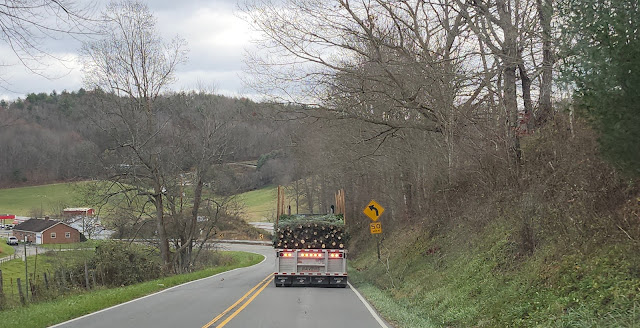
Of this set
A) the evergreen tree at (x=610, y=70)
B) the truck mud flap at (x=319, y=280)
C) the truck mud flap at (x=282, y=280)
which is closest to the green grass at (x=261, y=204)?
the truck mud flap at (x=319, y=280)

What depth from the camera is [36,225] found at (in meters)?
76.7

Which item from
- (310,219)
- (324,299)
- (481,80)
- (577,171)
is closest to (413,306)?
(324,299)

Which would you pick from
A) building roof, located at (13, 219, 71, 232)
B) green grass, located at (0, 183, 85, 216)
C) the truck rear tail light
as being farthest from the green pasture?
the truck rear tail light

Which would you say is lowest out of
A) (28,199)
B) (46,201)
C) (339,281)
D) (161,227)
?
(339,281)

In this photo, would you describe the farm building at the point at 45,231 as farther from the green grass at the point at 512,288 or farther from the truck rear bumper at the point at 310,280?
the green grass at the point at 512,288

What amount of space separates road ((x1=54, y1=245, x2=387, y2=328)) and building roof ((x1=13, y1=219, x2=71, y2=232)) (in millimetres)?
65060

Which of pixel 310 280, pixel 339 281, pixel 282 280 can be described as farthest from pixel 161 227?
pixel 339 281

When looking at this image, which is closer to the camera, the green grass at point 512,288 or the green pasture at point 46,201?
the green grass at point 512,288

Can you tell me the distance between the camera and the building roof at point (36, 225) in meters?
75.2

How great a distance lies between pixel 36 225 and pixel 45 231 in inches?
122

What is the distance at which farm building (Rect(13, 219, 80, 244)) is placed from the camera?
245 feet

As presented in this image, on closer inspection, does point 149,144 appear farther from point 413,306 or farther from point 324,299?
point 413,306

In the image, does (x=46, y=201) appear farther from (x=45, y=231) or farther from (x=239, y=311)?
(x=239, y=311)

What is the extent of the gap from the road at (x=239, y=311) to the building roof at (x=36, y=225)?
65060mm
